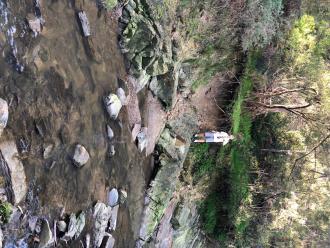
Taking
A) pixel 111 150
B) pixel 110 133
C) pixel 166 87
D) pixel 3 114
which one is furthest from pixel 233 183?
pixel 3 114

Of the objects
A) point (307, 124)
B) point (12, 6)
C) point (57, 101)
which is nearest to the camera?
point (12, 6)

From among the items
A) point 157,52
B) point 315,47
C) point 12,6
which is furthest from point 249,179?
point 12,6

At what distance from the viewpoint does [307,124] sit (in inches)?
471

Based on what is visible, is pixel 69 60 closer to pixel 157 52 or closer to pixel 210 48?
pixel 157 52

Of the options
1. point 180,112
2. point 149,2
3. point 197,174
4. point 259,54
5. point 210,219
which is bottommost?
point 210,219

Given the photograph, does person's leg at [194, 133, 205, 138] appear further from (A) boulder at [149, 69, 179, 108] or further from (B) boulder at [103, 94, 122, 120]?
(B) boulder at [103, 94, 122, 120]

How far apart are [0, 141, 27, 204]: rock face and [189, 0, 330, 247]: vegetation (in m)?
5.87

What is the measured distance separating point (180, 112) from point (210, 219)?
3.50 metres

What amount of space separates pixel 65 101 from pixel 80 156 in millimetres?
708

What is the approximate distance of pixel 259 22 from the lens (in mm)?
10211

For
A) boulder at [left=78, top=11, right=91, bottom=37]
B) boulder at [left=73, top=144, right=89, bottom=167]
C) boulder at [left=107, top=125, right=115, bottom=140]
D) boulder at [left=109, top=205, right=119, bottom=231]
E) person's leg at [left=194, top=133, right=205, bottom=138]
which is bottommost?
boulder at [left=109, top=205, right=119, bottom=231]

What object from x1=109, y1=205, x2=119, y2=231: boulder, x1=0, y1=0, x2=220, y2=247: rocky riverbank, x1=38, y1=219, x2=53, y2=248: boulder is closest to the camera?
x1=0, y1=0, x2=220, y2=247: rocky riverbank

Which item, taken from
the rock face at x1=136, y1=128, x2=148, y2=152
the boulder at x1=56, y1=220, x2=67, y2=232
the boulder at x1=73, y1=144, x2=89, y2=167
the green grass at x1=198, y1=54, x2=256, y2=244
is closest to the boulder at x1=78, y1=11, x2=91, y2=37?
the boulder at x1=73, y1=144, x2=89, y2=167

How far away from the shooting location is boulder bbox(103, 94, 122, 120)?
596 cm
